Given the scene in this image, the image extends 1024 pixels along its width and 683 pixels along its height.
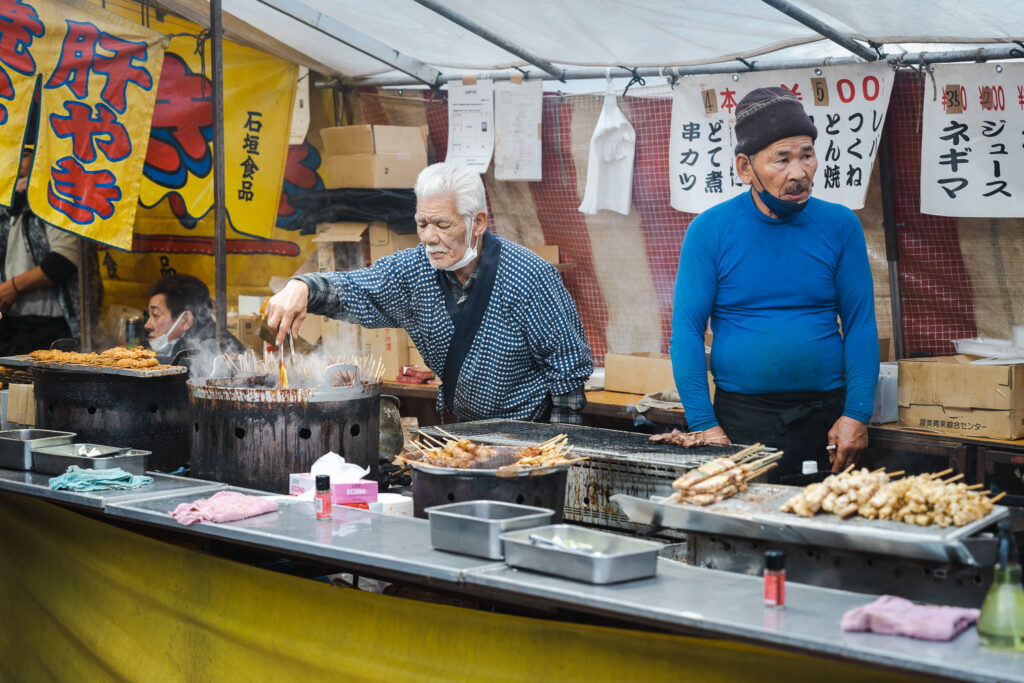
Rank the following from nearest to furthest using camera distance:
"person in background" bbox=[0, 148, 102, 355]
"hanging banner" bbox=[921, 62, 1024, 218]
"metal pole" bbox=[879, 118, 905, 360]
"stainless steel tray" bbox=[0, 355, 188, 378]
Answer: "stainless steel tray" bbox=[0, 355, 188, 378] < "hanging banner" bbox=[921, 62, 1024, 218] < "metal pole" bbox=[879, 118, 905, 360] < "person in background" bbox=[0, 148, 102, 355]

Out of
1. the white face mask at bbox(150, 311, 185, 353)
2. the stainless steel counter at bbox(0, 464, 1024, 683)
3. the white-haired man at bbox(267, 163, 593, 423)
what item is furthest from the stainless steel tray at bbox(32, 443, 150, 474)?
the white face mask at bbox(150, 311, 185, 353)

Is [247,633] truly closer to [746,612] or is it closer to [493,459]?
[493,459]

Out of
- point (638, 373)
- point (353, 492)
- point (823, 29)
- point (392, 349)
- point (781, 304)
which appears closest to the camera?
point (353, 492)

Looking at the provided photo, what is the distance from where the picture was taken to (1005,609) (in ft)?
6.65

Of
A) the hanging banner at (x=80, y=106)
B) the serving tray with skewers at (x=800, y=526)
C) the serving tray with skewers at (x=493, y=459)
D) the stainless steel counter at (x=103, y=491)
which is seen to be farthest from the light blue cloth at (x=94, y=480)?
the hanging banner at (x=80, y=106)

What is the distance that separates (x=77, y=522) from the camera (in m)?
3.92

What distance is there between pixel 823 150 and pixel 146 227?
16.8 feet

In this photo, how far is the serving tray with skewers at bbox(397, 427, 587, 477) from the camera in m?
3.09

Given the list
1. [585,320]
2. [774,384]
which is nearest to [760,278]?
[774,384]

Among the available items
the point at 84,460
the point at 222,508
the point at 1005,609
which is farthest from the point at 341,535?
the point at 1005,609

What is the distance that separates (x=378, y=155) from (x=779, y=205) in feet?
12.8

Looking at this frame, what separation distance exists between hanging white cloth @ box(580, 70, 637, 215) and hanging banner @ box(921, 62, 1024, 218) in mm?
1895

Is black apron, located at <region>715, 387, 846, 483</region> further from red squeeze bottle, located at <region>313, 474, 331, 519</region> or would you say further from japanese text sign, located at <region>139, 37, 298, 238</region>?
japanese text sign, located at <region>139, 37, 298, 238</region>

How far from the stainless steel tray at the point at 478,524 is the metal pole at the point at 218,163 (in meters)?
2.74
